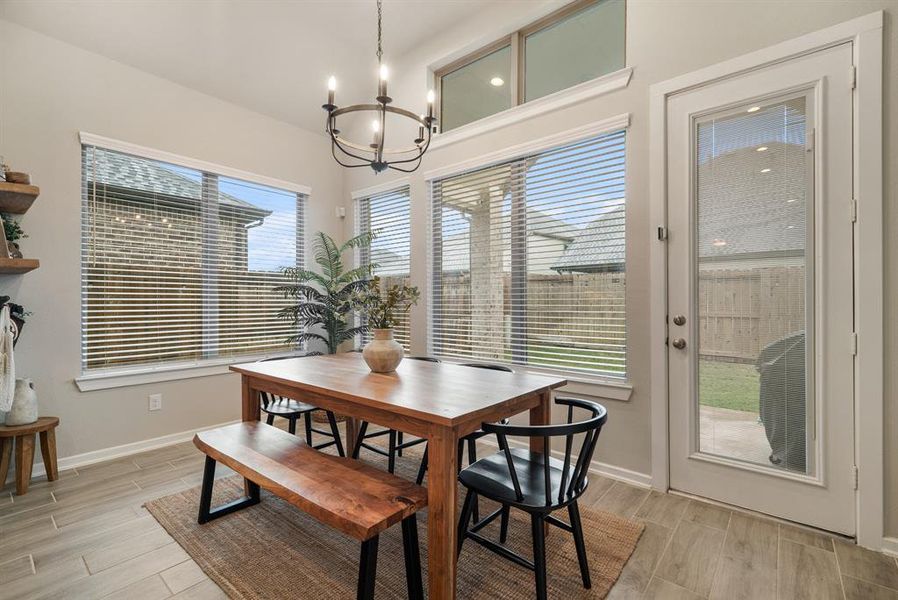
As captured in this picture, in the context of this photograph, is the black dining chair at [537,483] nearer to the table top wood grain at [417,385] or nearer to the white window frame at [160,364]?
the table top wood grain at [417,385]

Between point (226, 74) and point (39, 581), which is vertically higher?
point (226, 74)

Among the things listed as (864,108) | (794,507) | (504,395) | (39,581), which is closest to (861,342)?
(794,507)

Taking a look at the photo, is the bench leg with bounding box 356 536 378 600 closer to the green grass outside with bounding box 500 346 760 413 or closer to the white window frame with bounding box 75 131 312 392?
the green grass outside with bounding box 500 346 760 413

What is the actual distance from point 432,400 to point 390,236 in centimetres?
301

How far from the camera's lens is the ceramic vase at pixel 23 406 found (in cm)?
261

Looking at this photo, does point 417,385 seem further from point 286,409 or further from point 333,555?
point 286,409

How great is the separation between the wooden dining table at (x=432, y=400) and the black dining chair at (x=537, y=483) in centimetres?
15

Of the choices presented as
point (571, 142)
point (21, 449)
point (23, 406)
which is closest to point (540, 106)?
point (571, 142)

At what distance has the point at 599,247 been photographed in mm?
2938

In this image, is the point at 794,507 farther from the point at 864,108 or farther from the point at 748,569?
the point at 864,108

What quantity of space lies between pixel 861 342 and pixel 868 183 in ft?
2.50

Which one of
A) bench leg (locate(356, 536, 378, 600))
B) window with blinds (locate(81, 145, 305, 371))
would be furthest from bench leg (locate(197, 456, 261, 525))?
window with blinds (locate(81, 145, 305, 371))

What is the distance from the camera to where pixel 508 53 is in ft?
11.6

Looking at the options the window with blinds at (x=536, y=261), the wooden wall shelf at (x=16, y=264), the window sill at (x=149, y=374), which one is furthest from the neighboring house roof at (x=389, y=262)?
the wooden wall shelf at (x=16, y=264)
